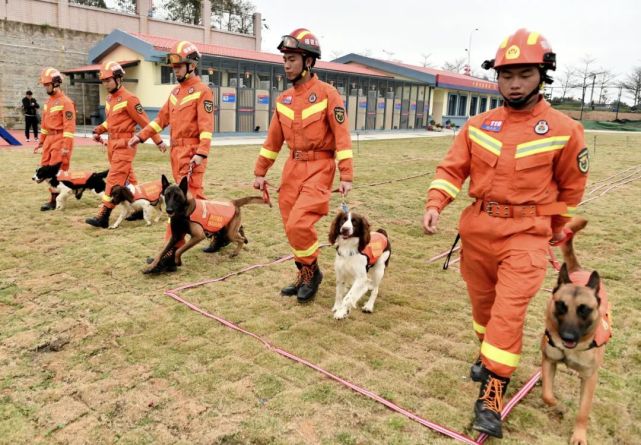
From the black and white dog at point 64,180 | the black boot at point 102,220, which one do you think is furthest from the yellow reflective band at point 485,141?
the black and white dog at point 64,180

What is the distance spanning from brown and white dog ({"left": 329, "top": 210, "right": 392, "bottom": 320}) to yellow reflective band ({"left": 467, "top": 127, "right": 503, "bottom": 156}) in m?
1.50

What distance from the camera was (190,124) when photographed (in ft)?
20.8

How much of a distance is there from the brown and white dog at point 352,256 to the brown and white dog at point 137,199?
4.16 m

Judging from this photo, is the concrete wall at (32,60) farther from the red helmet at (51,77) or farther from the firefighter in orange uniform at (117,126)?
the firefighter in orange uniform at (117,126)

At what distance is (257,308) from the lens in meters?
4.88

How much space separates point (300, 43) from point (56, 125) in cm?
583

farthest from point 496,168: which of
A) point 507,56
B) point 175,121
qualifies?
point 175,121

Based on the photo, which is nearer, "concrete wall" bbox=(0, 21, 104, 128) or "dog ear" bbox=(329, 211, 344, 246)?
"dog ear" bbox=(329, 211, 344, 246)

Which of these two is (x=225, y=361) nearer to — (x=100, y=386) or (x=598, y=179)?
(x=100, y=386)

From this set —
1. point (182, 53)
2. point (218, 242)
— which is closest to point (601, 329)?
point (218, 242)

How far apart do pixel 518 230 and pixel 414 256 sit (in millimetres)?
3675

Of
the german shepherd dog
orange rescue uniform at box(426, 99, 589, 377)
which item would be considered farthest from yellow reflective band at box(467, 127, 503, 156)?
the german shepherd dog

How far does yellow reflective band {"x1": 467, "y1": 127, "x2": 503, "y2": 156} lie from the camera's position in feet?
10.4

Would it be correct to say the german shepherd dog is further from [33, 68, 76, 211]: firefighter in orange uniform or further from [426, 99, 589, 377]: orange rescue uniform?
[33, 68, 76, 211]: firefighter in orange uniform
